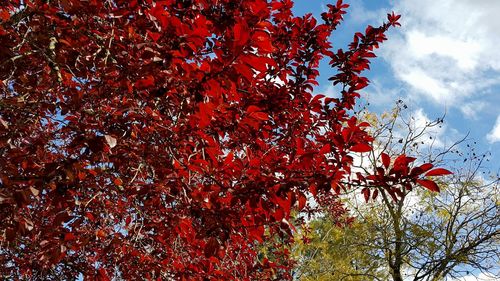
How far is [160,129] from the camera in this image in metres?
2.75

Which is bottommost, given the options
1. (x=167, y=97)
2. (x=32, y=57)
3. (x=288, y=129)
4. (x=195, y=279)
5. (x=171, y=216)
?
(x=195, y=279)

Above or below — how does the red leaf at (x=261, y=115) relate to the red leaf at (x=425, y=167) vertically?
above

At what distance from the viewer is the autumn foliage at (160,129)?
1.99 metres

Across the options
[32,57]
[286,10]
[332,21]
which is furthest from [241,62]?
[332,21]

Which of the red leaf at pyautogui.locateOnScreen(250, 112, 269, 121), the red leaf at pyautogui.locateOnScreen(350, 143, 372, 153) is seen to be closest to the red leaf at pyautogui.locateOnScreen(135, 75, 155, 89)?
the red leaf at pyautogui.locateOnScreen(250, 112, 269, 121)

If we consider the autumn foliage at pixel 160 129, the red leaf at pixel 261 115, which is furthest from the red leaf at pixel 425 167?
the red leaf at pixel 261 115

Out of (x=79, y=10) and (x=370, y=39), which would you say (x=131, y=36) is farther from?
(x=370, y=39)

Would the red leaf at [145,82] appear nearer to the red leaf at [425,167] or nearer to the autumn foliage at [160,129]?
the autumn foliage at [160,129]

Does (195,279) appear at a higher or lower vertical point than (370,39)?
lower

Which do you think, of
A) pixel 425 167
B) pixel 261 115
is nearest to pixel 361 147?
pixel 425 167

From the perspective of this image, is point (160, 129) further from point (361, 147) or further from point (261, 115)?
point (361, 147)

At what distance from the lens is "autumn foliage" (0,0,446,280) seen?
1.99 m

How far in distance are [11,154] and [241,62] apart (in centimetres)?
159

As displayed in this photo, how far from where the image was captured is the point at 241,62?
178 centimetres
